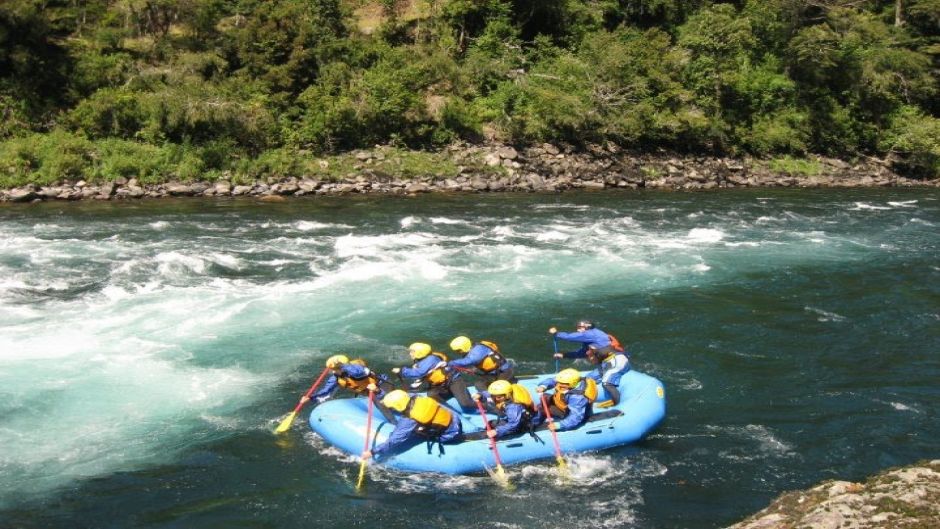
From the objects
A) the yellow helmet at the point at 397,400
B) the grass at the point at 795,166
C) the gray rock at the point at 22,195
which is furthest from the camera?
the grass at the point at 795,166

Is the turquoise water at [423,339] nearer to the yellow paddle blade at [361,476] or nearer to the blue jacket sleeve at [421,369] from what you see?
the yellow paddle blade at [361,476]

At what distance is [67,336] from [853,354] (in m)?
11.7

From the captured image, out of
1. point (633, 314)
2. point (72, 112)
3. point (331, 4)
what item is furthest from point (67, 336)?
point (331, 4)

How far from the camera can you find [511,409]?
8.48 metres

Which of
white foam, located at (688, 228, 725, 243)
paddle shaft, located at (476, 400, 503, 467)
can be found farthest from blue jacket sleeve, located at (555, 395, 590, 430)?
white foam, located at (688, 228, 725, 243)

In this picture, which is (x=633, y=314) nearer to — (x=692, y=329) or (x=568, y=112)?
(x=692, y=329)

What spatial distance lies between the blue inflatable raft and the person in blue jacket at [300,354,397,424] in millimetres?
170

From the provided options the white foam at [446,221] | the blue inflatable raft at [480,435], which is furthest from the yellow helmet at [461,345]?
the white foam at [446,221]

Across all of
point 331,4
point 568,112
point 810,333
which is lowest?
point 810,333

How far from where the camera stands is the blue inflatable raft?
815 centimetres

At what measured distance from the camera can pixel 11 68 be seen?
2583 centimetres

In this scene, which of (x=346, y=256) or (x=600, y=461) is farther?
(x=346, y=256)

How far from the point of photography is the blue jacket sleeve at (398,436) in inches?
320

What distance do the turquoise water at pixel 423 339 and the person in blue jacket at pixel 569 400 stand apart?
54 cm
